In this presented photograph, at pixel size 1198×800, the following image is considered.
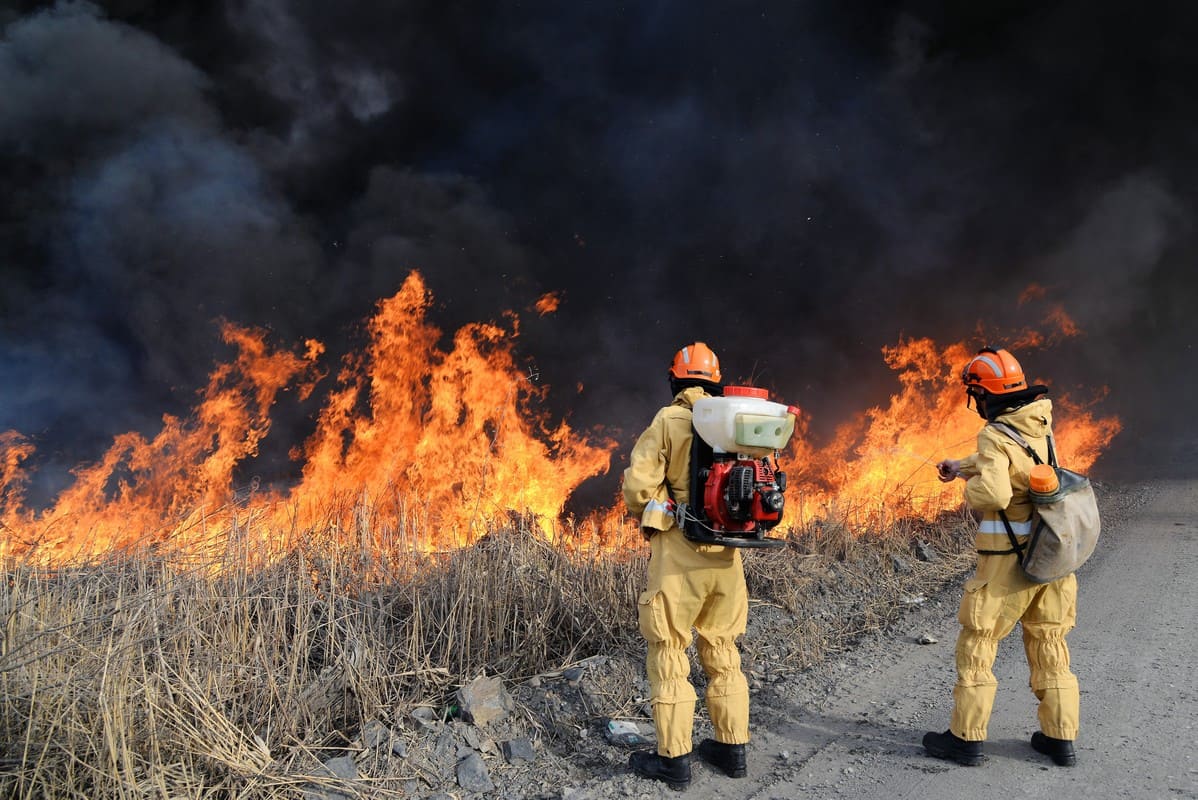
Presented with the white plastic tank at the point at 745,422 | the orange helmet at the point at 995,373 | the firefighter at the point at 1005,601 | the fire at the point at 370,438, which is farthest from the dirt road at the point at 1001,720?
the fire at the point at 370,438

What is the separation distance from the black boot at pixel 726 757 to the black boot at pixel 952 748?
96 cm

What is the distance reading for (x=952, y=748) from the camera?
354 centimetres

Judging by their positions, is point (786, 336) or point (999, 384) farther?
point (786, 336)

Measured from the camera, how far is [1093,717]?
153 inches

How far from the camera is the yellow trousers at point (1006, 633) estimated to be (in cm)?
350

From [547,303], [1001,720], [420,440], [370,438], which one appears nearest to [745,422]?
[1001,720]

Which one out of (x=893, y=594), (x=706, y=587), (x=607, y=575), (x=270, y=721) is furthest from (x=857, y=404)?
(x=270, y=721)

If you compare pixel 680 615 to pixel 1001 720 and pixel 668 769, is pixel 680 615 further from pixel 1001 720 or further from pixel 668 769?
pixel 1001 720

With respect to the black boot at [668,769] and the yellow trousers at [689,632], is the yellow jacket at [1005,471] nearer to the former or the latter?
the yellow trousers at [689,632]

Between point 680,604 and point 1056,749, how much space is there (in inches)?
77.5

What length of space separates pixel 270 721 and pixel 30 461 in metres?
10.8

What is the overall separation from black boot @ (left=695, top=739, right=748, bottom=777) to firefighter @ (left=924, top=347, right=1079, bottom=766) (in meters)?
0.98

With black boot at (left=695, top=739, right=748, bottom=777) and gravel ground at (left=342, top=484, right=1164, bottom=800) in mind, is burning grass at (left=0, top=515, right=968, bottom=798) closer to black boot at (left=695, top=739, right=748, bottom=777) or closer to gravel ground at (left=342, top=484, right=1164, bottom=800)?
gravel ground at (left=342, top=484, right=1164, bottom=800)

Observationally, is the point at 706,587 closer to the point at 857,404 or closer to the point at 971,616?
the point at 971,616
